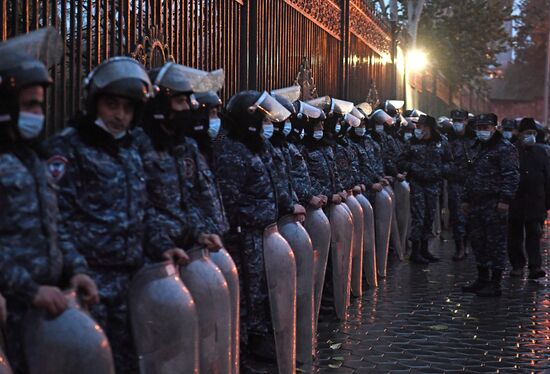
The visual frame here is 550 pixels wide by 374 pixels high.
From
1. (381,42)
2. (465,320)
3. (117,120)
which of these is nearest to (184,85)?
(117,120)

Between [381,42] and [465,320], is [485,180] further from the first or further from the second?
[381,42]

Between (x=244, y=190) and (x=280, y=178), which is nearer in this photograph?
(x=244, y=190)

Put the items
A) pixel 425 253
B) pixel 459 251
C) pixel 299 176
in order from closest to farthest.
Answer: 1. pixel 299 176
2. pixel 425 253
3. pixel 459 251

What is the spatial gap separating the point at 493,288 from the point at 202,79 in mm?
5850

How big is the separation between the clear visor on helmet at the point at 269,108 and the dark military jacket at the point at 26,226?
3.23 m

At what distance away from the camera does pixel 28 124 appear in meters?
3.71

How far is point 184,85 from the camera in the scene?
5344 mm

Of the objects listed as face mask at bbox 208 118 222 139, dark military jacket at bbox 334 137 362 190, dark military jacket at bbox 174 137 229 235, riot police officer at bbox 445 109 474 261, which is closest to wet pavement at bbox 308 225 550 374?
dark military jacket at bbox 334 137 362 190

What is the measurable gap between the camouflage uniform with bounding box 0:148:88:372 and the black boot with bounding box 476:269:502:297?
734 cm

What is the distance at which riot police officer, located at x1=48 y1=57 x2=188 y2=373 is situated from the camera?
4.43 metres

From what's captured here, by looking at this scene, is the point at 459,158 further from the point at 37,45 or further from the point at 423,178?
the point at 37,45

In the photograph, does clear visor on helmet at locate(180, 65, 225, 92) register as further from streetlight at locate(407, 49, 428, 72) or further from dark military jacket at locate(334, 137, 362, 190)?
streetlight at locate(407, 49, 428, 72)

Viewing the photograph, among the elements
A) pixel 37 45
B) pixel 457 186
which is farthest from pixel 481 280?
pixel 37 45

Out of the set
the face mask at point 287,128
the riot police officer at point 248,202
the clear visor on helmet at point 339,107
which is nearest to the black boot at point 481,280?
the clear visor on helmet at point 339,107
